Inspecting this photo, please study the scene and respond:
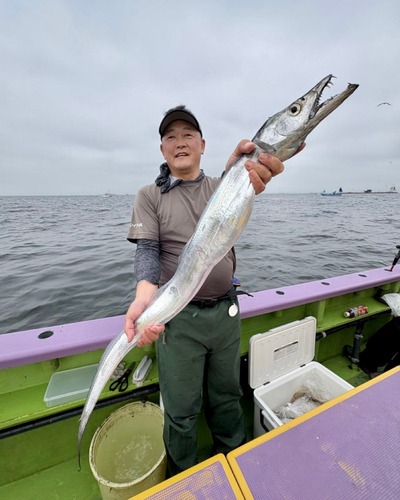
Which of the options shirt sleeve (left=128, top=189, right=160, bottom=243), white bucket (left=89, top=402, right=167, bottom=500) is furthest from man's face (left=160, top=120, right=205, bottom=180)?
white bucket (left=89, top=402, right=167, bottom=500)

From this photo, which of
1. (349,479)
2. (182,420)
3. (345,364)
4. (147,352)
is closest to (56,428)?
(147,352)

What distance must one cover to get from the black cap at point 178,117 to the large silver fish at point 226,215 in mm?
763

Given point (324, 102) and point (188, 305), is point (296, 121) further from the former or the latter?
point (188, 305)

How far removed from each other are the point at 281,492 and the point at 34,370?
231 cm

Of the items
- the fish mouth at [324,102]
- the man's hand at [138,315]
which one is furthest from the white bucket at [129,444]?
the fish mouth at [324,102]

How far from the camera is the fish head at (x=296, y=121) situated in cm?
114

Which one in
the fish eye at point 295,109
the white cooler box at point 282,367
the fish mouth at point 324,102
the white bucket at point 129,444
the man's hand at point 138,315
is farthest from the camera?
the white cooler box at point 282,367

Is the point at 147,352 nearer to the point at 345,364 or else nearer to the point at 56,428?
the point at 56,428

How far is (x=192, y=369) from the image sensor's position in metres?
1.86

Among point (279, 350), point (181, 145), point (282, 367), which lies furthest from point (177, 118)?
point (282, 367)

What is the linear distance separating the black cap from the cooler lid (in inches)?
80.1

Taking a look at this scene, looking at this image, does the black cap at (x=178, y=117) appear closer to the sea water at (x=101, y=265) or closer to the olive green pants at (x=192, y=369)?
the olive green pants at (x=192, y=369)

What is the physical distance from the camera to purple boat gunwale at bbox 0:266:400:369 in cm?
200

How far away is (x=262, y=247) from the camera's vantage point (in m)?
12.3
